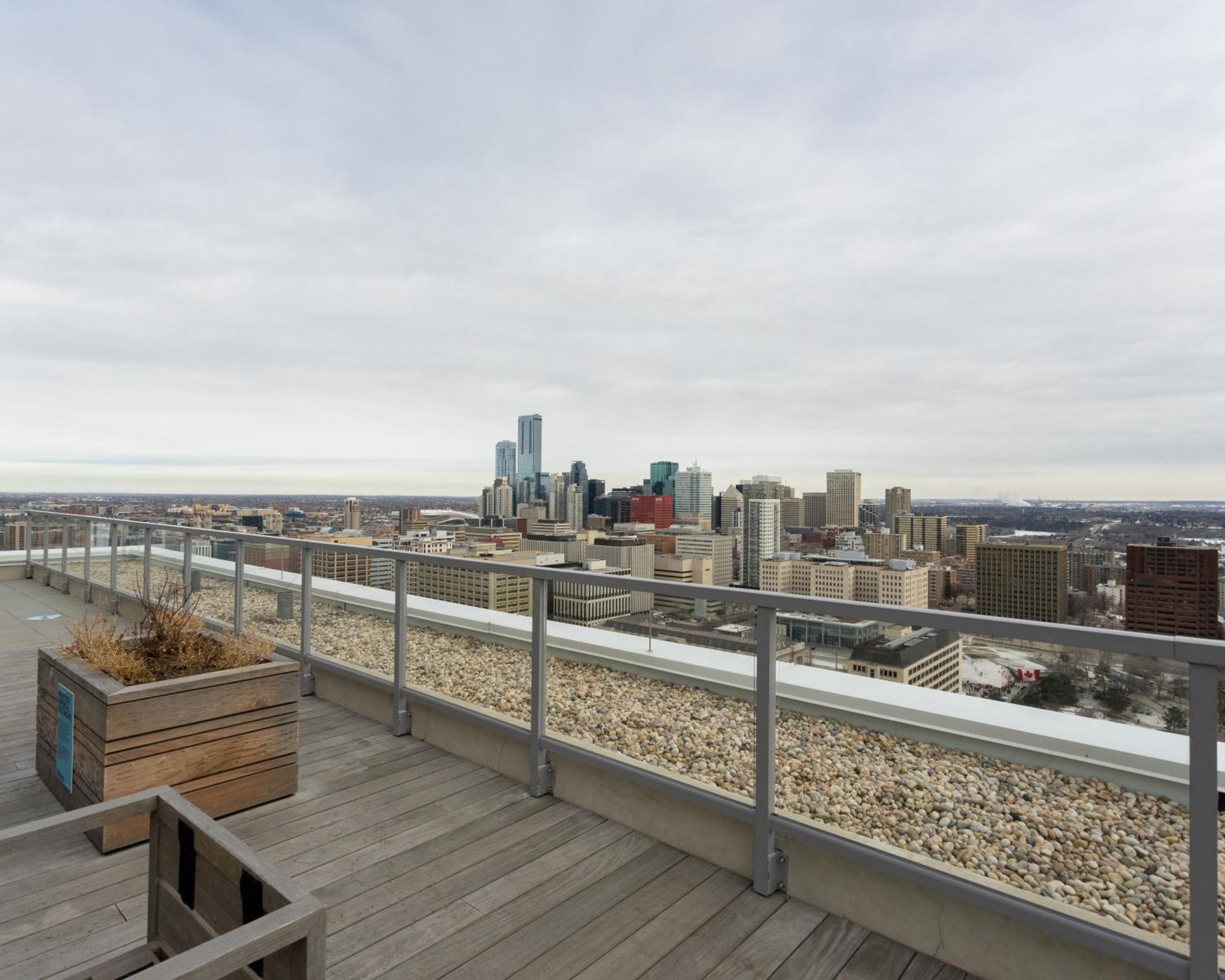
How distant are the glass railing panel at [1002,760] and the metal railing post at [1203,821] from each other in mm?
19

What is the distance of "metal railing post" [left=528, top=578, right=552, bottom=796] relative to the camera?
3156 millimetres

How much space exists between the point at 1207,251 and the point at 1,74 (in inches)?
2038

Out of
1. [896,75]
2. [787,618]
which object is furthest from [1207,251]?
[787,618]

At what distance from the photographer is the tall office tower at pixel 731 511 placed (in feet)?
150

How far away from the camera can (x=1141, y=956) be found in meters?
1.68

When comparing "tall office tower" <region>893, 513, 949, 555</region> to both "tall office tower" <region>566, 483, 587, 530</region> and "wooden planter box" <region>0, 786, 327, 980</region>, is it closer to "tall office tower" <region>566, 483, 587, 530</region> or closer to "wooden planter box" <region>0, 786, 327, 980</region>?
"tall office tower" <region>566, 483, 587, 530</region>

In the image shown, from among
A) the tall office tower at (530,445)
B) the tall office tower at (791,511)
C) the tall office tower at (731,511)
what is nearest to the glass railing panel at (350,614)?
the tall office tower at (731,511)

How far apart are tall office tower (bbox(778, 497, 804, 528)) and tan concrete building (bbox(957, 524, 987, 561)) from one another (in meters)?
18.0

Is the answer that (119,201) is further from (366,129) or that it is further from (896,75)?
(896,75)

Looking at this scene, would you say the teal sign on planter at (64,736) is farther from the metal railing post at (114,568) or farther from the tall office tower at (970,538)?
the tall office tower at (970,538)

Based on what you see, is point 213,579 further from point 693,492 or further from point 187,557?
point 693,492

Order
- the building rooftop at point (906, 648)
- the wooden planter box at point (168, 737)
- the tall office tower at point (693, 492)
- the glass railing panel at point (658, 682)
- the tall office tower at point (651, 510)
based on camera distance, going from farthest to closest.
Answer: the tall office tower at point (693, 492)
the tall office tower at point (651, 510)
the wooden planter box at point (168, 737)
the glass railing panel at point (658, 682)
the building rooftop at point (906, 648)

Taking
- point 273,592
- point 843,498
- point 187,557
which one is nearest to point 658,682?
point 273,592

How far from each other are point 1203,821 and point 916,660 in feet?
2.45
